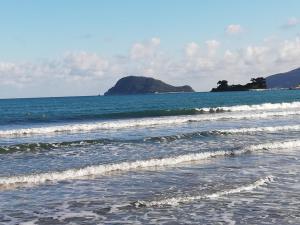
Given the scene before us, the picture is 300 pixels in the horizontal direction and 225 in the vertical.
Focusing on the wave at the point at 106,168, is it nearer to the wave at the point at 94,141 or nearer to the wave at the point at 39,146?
the wave at the point at 94,141

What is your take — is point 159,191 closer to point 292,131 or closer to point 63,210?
point 63,210

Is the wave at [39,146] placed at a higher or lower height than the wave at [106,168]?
higher

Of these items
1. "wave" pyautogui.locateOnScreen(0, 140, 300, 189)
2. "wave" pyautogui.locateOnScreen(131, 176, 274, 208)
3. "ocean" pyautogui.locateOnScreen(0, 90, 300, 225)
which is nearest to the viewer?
"ocean" pyautogui.locateOnScreen(0, 90, 300, 225)

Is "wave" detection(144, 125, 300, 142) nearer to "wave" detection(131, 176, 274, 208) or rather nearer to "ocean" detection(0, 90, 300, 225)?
"ocean" detection(0, 90, 300, 225)

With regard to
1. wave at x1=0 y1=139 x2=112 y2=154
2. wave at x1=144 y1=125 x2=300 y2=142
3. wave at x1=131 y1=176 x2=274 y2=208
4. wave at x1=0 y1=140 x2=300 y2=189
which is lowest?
wave at x1=131 y1=176 x2=274 y2=208

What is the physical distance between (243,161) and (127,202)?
8007 millimetres

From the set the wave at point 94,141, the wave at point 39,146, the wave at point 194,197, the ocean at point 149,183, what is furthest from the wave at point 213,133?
the wave at point 194,197

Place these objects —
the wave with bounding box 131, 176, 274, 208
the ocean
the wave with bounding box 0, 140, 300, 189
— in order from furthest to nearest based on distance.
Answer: the wave with bounding box 0, 140, 300, 189, the wave with bounding box 131, 176, 274, 208, the ocean

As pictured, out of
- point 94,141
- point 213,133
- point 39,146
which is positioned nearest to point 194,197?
point 39,146

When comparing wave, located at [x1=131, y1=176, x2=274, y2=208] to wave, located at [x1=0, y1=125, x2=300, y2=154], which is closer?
wave, located at [x1=131, y1=176, x2=274, y2=208]

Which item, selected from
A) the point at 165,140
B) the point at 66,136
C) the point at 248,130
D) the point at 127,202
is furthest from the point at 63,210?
the point at 248,130

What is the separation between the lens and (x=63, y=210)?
11.7 m

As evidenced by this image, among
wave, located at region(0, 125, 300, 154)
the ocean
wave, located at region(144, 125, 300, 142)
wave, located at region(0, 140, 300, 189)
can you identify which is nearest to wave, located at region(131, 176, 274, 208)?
the ocean

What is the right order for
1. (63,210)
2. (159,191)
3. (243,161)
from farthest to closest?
(243,161) → (159,191) → (63,210)
